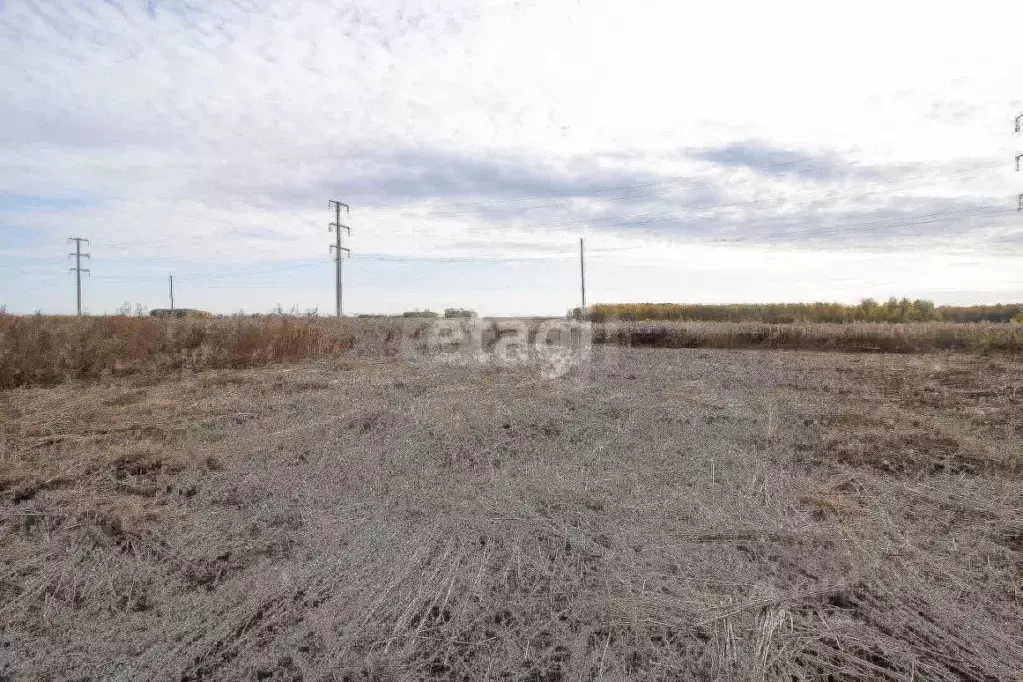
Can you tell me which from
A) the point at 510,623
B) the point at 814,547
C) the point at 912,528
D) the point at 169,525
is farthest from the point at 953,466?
the point at 169,525

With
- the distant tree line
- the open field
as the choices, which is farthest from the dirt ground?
the distant tree line

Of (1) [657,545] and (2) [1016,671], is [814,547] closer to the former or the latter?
(1) [657,545]

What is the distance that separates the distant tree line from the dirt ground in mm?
15859

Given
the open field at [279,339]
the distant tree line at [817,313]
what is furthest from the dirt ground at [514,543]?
the distant tree line at [817,313]

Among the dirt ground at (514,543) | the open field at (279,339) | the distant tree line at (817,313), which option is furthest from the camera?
the distant tree line at (817,313)

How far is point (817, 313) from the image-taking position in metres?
20.8

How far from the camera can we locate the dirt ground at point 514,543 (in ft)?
6.33

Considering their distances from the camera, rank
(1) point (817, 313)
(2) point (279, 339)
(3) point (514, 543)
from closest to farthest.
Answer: (3) point (514, 543)
(2) point (279, 339)
(1) point (817, 313)

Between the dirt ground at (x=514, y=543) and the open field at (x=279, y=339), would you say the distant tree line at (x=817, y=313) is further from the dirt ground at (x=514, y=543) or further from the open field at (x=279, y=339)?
the dirt ground at (x=514, y=543)

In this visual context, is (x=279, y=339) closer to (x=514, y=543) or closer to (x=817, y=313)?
(x=514, y=543)

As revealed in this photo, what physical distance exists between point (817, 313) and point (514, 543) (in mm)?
20794

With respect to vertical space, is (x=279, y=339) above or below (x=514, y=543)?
above

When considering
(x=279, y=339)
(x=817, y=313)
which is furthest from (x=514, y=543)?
(x=817, y=313)

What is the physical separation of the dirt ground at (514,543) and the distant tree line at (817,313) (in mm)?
15859
